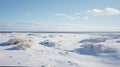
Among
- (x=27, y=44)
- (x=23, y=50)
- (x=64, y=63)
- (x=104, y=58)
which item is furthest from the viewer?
(x=27, y=44)

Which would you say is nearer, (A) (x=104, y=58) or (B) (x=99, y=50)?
(A) (x=104, y=58)

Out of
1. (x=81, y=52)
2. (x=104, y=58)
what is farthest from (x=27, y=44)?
(x=104, y=58)

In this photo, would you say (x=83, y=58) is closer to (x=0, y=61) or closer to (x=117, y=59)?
(x=117, y=59)

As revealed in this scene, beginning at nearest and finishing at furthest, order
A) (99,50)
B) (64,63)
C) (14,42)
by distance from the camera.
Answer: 1. (64,63)
2. (99,50)
3. (14,42)

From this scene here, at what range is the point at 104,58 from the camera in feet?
39.0

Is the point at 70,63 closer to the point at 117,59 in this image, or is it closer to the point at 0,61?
the point at 117,59

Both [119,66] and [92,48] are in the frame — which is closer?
[119,66]

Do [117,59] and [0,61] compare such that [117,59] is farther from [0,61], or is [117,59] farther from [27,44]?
[27,44]

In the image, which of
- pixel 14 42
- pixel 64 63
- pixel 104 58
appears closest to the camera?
pixel 64 63

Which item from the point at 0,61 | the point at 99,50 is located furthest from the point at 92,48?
the point at 0,61

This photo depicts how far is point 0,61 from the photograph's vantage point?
11305 millimetres

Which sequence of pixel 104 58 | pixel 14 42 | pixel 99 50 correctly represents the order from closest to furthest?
pixel 104 58
pixel 99 50
pixel 14 42

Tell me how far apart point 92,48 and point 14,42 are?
818 centimetres

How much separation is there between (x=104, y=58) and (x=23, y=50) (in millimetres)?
6590
